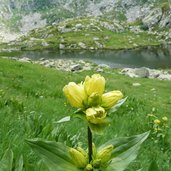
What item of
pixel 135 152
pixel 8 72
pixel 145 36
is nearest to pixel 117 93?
pixel 135 152

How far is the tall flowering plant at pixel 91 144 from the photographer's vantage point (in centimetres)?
211

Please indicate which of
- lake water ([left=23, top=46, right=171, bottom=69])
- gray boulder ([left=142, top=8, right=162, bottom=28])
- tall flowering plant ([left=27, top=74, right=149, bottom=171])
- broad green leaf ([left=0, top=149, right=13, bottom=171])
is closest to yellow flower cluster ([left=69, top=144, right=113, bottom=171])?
tall flowering plant ([left=27, top=74, right=149, bottom=171])

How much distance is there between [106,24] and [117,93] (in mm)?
176437

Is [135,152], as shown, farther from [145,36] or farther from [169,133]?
[145,36]

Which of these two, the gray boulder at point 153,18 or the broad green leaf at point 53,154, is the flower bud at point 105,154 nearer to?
the broad green leaf at point 53,154

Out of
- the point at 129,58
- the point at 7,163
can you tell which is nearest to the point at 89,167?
Answer: the point at 7,163

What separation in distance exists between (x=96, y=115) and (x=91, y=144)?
18 centimetres

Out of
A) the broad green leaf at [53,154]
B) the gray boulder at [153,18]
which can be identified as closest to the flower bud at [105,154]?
the broad green leaf at [53,154]

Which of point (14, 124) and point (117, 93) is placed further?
point (14, 124)

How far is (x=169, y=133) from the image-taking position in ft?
28.0

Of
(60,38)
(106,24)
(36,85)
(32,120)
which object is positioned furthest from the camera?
(106,24)

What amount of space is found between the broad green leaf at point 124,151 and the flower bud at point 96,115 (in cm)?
25

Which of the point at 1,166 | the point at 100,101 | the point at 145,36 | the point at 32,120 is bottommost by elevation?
the point at 145,36

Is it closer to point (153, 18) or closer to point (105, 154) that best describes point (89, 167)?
point (105, 154)
